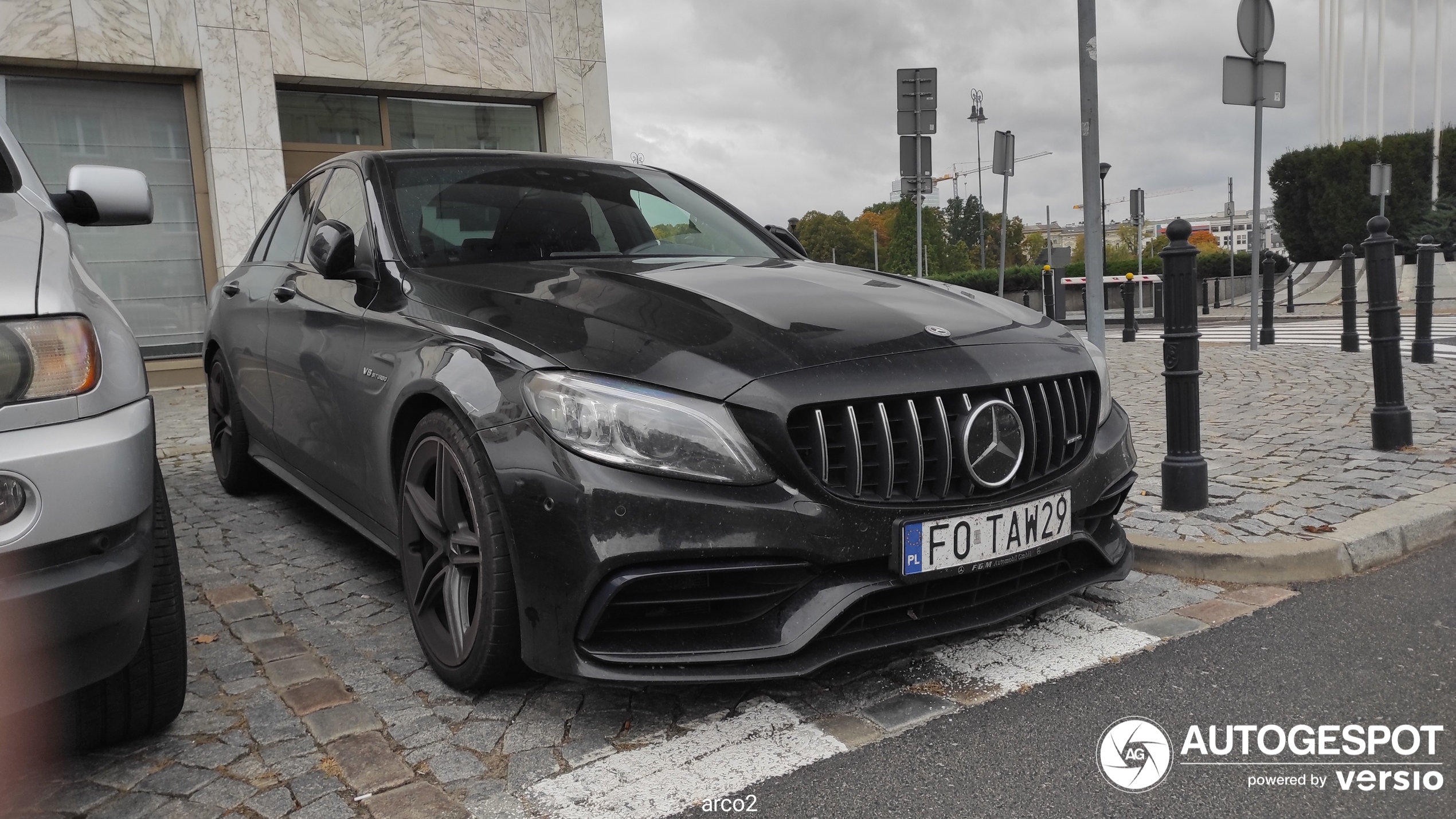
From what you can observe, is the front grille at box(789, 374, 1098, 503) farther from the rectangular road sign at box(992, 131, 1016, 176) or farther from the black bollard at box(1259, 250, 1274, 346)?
the rectangular road sign at box(992, 131, 1016, 176)

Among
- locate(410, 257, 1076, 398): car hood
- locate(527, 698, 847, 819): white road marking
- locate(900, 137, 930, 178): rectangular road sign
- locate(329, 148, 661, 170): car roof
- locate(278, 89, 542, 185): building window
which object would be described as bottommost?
locate(527, 698, 847, 819): white road marking

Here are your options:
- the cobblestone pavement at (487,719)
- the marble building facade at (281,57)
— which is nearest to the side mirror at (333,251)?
the cobblestone pavement at (487,719)

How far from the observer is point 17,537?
1809 mm

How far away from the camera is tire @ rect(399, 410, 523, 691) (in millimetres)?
2420

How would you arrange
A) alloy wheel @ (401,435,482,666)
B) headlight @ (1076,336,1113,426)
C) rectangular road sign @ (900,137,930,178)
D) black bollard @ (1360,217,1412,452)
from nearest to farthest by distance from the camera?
alloy wheel @ (401,435,482,666) → headlight @ (1076,336,1113,426) → black bollard @ (1360,217,1412,452) → rectangular road sign @ (900,137,930,178)

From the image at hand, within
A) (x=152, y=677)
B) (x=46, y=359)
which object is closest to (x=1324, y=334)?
(x=152, y=677)

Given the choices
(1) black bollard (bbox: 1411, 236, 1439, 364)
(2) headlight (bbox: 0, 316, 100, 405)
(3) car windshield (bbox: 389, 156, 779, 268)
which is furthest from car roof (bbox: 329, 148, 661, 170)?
(1) black bollard (bbox: 1411, 236, 1439, 364)

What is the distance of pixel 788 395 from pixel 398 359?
3.79 ft

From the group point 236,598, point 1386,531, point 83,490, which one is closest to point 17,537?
point 83,490

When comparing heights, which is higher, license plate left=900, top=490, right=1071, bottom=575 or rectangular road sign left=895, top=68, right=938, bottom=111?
rectangular road sign left=895, top=68, right=938, bottom=111

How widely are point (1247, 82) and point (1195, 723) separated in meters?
8.58

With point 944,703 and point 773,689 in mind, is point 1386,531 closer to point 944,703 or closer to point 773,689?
point 944,703

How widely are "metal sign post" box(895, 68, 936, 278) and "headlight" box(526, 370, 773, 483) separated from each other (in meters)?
9.73

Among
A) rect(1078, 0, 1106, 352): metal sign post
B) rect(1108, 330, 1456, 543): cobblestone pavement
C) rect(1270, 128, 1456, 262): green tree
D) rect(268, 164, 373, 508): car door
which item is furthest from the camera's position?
rect(1270, 128, 1456, 262): green tree
